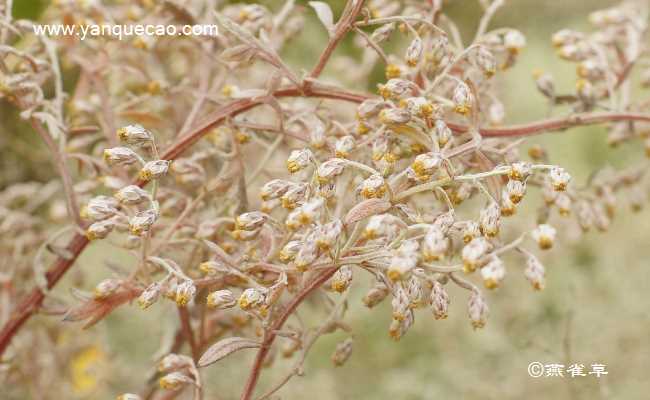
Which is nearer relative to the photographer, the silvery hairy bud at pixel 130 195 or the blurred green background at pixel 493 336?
the silvery hairy bud at pixel 130 195

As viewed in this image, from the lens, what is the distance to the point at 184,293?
2.57ft

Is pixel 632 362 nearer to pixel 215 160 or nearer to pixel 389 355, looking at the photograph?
pixel 389 355

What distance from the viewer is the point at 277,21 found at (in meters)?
1.10

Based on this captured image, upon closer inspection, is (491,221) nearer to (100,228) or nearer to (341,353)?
(341,353)

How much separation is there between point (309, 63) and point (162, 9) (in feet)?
2.91

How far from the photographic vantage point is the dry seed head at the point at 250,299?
0.75 metres

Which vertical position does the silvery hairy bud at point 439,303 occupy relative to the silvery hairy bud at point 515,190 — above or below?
below

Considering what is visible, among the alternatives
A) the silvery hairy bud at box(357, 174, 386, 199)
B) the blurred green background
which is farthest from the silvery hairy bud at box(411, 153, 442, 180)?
the blurred green background

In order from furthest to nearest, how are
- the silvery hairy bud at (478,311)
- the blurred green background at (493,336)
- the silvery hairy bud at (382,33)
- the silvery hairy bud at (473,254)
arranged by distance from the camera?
the blurred green background at (493,336) < the silvery hairy bud at (382,33) < the silvery hairy bud at (478,311) < the silvery hairy bud at (473,254)

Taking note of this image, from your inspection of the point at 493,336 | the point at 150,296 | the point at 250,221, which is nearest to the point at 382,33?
the point at 250,221

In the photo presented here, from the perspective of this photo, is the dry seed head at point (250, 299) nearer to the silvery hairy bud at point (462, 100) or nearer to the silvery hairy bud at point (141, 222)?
the silvery hairy bud at point (141, 222)

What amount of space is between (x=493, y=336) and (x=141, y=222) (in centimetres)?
122

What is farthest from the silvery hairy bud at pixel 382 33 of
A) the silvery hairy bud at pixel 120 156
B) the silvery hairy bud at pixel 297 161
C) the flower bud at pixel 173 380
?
the flower bud at pixel 173 380

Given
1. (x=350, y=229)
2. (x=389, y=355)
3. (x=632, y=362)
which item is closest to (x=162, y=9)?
(x=350, y=229)
